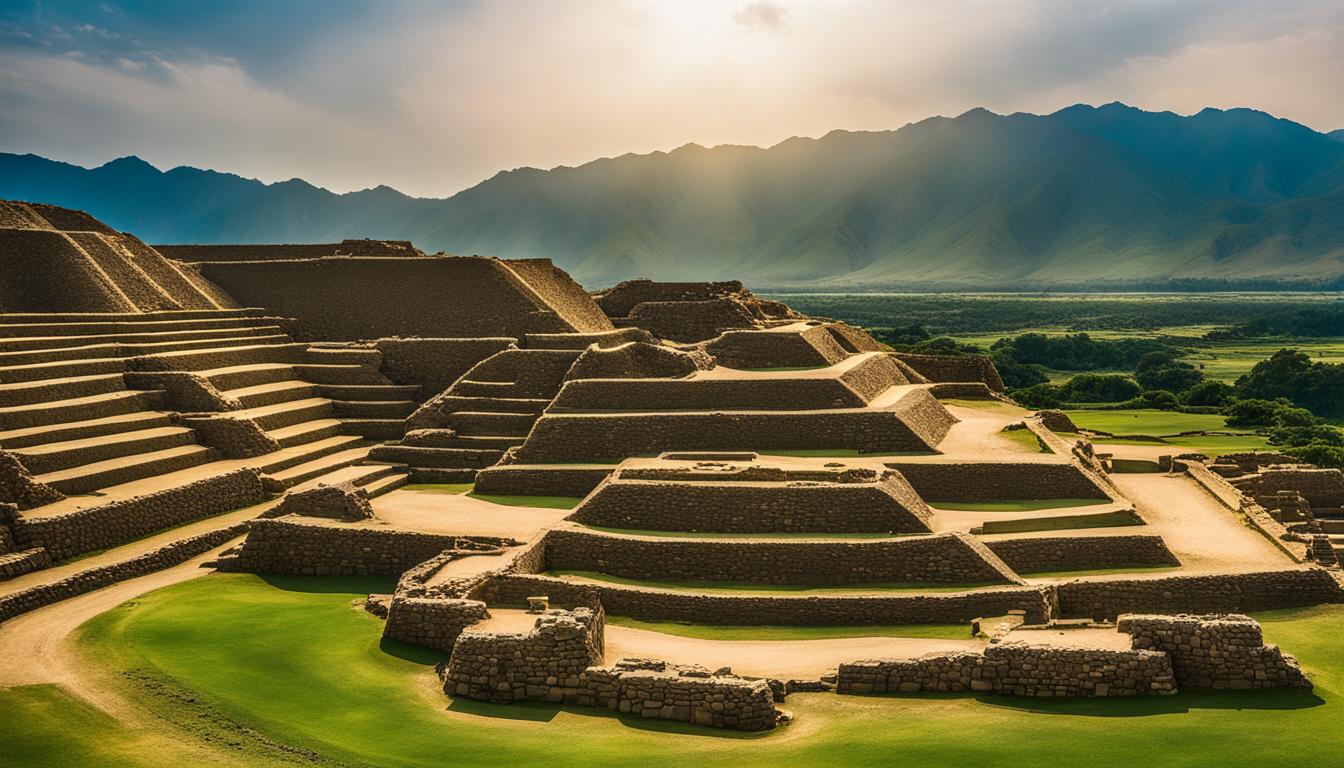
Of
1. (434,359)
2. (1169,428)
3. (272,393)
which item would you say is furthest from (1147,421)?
(272,393)

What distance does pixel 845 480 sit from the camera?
78.5 ft

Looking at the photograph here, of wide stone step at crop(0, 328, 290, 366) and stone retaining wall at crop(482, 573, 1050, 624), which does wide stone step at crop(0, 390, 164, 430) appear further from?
stone retaining wall at crop(482, 573, 1050, 624)

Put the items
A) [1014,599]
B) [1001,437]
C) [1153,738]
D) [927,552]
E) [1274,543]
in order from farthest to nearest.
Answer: [1001,437]
[1274,543]
[927,552]
[1014,599]
[1153,738]

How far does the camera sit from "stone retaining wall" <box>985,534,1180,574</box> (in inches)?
878

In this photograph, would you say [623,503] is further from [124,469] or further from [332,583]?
[124,469]

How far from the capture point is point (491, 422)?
3359cm

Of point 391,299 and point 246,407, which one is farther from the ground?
point 391,299

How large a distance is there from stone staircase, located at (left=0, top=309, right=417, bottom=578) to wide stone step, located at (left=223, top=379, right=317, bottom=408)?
1.8 inches

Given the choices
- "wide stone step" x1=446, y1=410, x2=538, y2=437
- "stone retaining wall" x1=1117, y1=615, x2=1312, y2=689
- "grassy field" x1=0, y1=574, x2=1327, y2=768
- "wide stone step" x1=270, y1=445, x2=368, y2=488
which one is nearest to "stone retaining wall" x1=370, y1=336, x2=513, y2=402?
"wide stone step" x1=446, y1=410, x2=538, y2=437

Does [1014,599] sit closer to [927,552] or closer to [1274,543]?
[927,552]

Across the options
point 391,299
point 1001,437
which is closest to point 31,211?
point 391,299

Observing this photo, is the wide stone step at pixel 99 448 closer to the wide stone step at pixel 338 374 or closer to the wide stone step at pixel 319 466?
the wide stone step at pixel 319 466

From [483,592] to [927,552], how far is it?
8172 millimetres

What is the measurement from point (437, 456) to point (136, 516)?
8.90 meters
